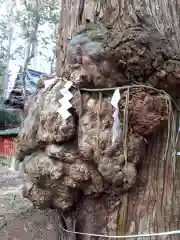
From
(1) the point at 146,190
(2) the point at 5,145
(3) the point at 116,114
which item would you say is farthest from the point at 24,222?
(2) the point at 5,145

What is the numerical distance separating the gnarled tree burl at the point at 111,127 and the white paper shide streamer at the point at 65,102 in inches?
0.6

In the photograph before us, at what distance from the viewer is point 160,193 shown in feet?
4.87

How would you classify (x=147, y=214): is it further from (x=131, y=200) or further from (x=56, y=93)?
(x=56, y=93)

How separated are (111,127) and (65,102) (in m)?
0.20

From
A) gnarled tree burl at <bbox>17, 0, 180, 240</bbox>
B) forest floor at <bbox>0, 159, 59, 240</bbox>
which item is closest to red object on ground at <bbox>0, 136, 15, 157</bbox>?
forest floor at <bbox>0, 159, 59, 240</bbox>

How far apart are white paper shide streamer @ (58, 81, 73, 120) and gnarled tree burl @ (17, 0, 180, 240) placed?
0.02 metres

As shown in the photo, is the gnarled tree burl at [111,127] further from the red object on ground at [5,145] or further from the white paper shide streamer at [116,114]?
the red object on ground at [5,145]

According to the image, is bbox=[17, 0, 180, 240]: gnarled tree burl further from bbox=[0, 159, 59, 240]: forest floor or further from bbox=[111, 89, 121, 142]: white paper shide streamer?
bbox=[0, 159, 59, 240]: forest floor

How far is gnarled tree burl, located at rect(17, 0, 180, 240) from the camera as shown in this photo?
4.47ft

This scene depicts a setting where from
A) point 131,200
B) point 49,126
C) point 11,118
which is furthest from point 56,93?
point 11,118

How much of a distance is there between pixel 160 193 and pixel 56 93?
0.56 m

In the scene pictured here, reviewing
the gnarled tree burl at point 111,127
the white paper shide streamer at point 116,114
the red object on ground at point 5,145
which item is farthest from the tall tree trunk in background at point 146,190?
the red object on ground at point 5,145

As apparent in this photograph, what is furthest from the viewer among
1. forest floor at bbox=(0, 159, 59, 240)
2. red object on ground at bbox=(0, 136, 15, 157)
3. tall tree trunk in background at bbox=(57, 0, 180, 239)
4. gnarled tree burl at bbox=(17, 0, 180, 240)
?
red object on ground at bbox=(0, 136, 15, 157)

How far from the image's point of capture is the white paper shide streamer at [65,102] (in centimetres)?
143
